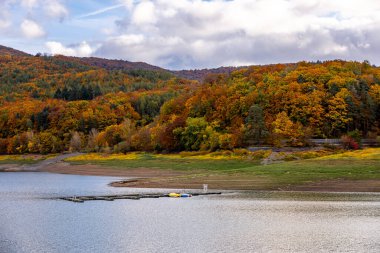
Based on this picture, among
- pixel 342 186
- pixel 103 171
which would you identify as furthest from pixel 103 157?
Answer: pixel 342 186

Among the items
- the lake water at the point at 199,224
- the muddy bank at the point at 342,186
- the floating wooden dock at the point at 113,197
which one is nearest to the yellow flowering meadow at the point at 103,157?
the floating wooden dock at the point at 113,197

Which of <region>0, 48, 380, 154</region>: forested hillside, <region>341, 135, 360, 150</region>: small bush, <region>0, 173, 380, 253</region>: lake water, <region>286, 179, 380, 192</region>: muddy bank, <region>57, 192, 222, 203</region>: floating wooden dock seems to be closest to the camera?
<region>0, 173, 380, 253</region>: lake water

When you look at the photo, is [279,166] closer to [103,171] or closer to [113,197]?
[113,197]

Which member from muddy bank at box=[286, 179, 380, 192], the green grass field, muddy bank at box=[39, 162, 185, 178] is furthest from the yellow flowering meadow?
muddy bank at box=[286, 179, 380, 192]

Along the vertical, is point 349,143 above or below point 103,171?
above

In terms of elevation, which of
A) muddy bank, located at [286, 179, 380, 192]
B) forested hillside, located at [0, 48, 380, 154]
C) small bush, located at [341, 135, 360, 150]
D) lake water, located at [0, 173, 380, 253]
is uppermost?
forested hillside, located at [0, 48, 380, 154]

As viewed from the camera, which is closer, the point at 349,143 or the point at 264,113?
the point at 349,143

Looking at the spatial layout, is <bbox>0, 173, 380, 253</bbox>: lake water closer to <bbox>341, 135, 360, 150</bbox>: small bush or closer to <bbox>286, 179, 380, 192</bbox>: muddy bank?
<bbox>286, 179, 380, 192</bbox>: muddy bank

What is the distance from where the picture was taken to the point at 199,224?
5031cm

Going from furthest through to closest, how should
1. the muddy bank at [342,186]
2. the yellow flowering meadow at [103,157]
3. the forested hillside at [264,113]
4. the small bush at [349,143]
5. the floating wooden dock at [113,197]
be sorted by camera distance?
the yellow flowering meadow at [103,157], the forested hillside at [264,113], the small bush at [349,143], the muddy bank at [342,186], the floating wooden dock at [113,197]

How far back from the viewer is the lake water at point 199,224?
4094 cm

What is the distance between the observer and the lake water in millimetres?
40938

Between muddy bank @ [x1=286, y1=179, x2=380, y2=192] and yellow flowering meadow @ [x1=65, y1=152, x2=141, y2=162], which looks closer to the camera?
muddy bank @ [x1=286, y1=179, x2=380, y2=192]

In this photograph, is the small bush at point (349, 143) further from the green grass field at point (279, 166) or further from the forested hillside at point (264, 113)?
the green grass field at point (279, 166)
